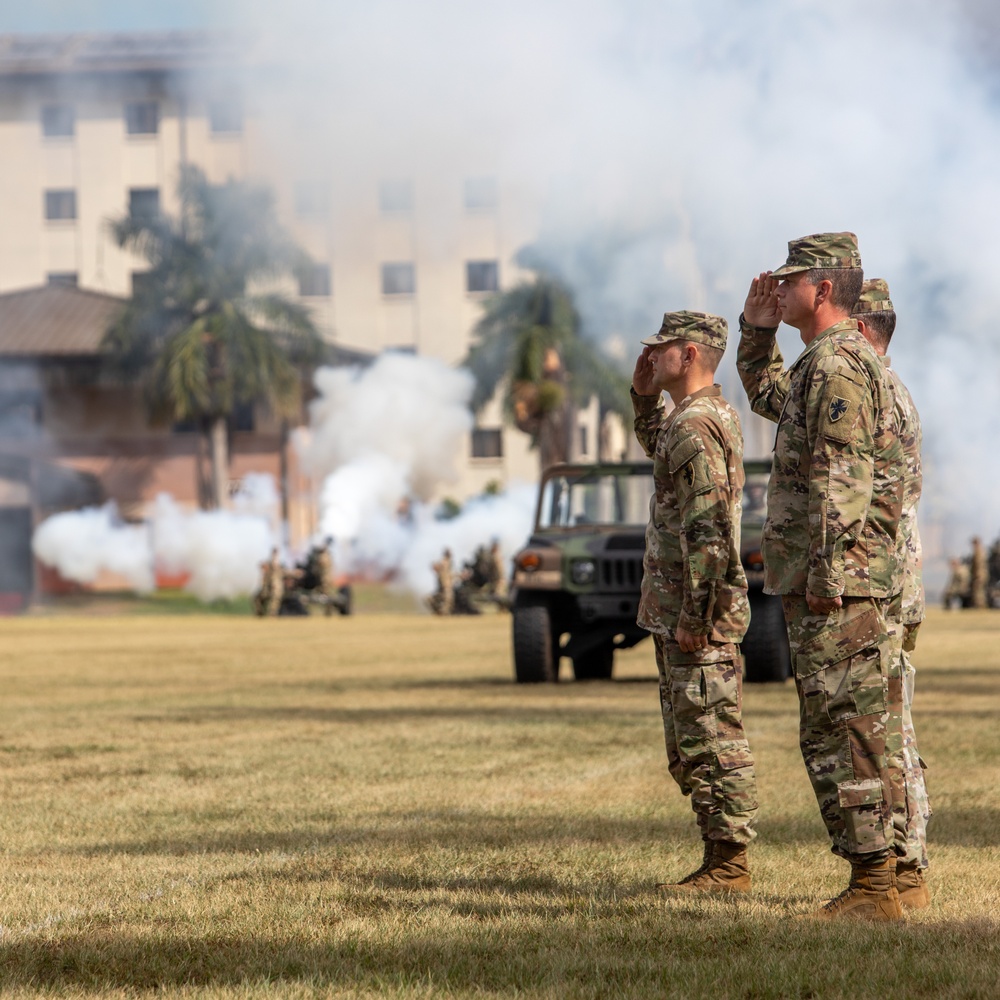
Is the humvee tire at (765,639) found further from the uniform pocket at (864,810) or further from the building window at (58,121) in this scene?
the building window at (58,121)

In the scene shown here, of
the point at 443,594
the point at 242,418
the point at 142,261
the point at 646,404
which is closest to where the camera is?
the point at 646,404

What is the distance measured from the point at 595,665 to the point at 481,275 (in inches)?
A: 1866

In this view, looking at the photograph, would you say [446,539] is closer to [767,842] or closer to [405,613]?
[405,613]

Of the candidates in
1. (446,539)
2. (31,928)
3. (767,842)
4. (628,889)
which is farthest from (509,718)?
(446,539)

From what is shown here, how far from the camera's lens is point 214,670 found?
58.7ft

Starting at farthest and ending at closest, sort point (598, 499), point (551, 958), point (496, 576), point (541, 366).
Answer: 1. point (541, 366)
2. point (496, 576)
3. point (598, 499)
4. point (551, 958)

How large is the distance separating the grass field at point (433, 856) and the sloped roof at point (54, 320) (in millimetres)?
35987

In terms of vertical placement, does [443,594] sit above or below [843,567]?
below

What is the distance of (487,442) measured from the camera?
6294cm

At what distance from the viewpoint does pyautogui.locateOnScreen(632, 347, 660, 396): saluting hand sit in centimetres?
579

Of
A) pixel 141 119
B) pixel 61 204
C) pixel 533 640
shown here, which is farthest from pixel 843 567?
pixel 61 204

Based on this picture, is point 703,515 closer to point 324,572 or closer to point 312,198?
point 324,572

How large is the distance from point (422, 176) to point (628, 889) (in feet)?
87.2

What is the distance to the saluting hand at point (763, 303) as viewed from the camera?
17.8 ft
